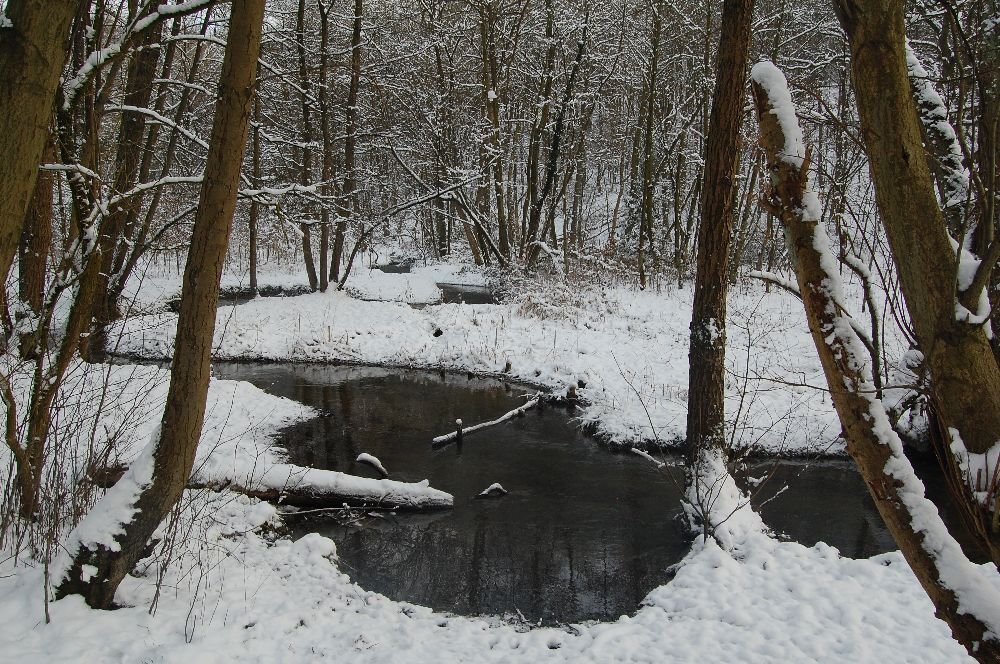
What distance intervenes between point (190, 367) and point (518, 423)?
6759 millimetres

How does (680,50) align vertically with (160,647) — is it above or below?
above

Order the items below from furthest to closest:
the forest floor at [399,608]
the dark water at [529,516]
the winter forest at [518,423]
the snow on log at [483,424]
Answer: the snow on log at [483,424], the dark water at [529,516], the forest floor at [399,608], the winter forest at [518,423]

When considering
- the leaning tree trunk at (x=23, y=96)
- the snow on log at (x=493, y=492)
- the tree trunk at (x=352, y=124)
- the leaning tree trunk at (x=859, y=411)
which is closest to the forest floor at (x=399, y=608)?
the leaning tree trunk at (x=859, y=411)

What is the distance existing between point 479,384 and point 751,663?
8.76 metres

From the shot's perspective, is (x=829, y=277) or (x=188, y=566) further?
(x=188, y=566)

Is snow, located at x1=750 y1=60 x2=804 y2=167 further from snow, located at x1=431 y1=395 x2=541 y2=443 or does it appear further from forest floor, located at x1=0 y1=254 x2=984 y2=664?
snow, located at x1=431 y1=395 x2=541 y2=443

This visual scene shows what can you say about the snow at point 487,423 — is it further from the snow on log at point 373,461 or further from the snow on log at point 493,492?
the snow on log at point 493,492

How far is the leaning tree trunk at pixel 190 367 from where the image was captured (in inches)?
150

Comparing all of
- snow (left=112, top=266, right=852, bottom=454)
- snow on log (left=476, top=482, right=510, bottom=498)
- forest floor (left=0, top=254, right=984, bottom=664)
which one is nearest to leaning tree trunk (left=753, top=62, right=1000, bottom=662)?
forest floor (left=0, top=254, right=984, bottom=664)

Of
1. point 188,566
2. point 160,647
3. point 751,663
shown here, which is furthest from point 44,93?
point 751,663

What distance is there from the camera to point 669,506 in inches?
292

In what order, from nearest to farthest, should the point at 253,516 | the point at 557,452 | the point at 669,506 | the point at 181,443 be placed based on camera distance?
the point at 181,443, the point at 253,516, the point at 669,506, the point at 557,452

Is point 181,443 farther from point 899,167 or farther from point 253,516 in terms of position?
point 899,167

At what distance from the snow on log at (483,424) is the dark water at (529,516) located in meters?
0.11
